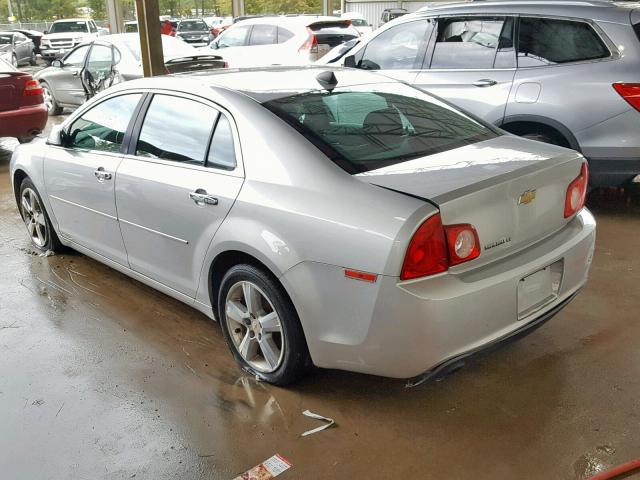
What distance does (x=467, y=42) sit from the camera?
564 cm

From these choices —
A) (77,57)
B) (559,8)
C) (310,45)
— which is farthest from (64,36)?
(559,8)

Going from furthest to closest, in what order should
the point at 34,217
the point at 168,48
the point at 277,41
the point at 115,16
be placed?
the point at 115,16 → the point at 277,41 → the point at 168,48 → the point at 34,217

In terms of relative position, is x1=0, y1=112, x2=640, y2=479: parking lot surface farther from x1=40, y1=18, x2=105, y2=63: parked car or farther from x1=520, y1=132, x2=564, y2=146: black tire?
x1=40, y1=18, x2=105, y2=63: parked car

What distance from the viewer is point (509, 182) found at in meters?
2.62

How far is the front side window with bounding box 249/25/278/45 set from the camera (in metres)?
12.8

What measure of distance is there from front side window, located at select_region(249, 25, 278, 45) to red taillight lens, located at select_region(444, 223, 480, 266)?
11154 millimetres

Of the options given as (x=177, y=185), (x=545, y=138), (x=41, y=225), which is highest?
(x=177, y=185)

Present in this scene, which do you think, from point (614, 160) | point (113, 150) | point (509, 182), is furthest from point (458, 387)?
point (614, 160)

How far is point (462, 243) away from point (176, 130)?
171cm

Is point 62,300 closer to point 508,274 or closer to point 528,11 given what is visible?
point 508,274

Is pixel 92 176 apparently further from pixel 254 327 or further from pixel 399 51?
pixel 399 51

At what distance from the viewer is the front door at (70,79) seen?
35.3ft

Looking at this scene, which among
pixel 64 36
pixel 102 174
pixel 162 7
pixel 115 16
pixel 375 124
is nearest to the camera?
pixel 375 124

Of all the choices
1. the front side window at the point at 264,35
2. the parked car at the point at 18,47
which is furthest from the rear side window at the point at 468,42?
the parked car at the point at 18,47
